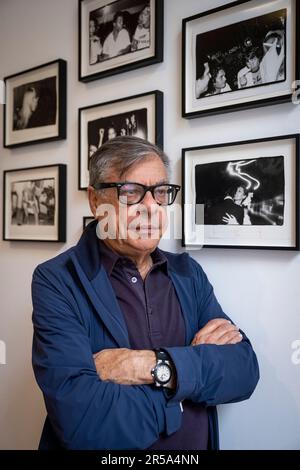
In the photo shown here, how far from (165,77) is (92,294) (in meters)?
0.76

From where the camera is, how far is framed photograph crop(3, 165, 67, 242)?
156 cm

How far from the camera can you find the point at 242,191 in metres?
1.13

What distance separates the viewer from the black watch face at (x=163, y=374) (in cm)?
86

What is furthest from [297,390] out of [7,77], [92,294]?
[7,77]

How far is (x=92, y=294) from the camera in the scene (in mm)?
960

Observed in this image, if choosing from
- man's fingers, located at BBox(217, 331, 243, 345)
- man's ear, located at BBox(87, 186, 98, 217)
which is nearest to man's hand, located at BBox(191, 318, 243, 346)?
man's fingers, located at BBox(217, 331, 243, 345)

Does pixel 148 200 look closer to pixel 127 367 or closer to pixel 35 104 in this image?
pixel 127 367

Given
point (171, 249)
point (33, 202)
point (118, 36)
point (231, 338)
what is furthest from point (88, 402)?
point (118, 36)

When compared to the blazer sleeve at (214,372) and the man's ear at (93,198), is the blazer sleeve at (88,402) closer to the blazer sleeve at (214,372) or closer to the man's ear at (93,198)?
the blazer sleeve at (214,372)

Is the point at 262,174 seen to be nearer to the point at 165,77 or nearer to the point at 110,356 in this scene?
the point at 165,77

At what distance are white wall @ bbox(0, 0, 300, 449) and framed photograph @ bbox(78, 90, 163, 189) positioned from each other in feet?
0.13

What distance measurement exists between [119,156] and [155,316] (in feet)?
1.37

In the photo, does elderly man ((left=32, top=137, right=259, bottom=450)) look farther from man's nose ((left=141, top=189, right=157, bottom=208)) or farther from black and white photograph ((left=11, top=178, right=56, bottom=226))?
black and white photograph ((left=11, top=178, right=56, bottom=226))

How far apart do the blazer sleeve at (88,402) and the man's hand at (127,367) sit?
0.02 meters
